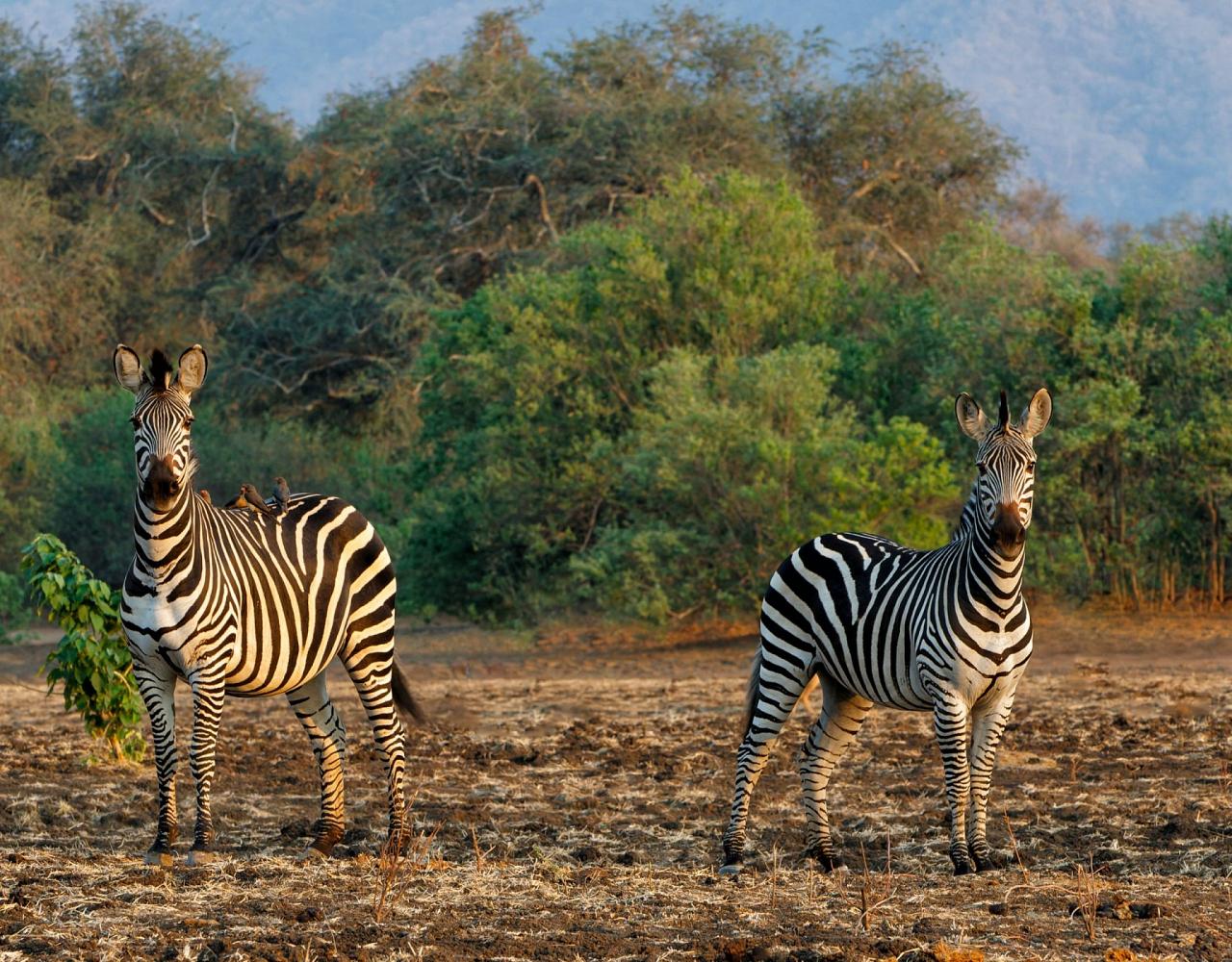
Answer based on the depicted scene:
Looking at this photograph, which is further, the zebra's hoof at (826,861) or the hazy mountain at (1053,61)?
the hazy mountain at (1053,61)

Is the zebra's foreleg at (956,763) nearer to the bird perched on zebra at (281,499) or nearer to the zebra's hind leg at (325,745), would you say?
the zebra's hind leg at (325,745)

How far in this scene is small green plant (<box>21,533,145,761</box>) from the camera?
31.5 feet

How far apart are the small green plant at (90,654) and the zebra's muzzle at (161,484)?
3336 mm

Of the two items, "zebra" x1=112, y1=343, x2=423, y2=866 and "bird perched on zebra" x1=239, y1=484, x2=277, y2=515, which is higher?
"bird perched on zebra" x1=239, y1=484, x2=277, y2=515

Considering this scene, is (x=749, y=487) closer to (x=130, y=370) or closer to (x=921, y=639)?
(x=921, y=639)

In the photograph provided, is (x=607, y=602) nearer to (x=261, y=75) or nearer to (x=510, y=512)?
(x=510, y=512)

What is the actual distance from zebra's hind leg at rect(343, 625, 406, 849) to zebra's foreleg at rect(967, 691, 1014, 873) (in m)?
2.46

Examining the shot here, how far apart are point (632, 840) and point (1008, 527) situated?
2.34 meters

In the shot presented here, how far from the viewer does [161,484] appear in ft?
21.2

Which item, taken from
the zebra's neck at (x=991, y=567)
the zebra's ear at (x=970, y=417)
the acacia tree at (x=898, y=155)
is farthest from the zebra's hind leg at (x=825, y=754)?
the acacia tree at (x=898, y=155)

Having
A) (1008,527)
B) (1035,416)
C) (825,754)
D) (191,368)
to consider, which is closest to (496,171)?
(191,368)

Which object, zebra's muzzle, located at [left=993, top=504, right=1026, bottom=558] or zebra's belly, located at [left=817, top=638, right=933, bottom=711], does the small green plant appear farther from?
zebra's muzzle, located at [left=993, top=504, right=1026, bottom=558]

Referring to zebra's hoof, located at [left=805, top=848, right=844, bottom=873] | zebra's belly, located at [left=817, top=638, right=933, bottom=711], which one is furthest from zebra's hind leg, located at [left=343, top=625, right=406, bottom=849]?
zebra's belly, located at [left=817, top=638, right=933, bottom=711]

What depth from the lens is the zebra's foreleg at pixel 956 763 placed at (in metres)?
6.66
